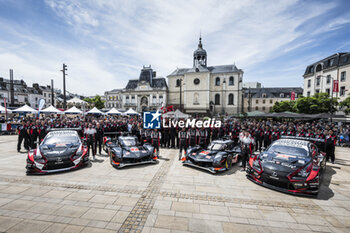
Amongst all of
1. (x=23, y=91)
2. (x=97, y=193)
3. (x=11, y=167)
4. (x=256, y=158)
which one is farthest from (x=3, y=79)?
(x=256, y=158)

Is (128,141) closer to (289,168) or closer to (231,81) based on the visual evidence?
(289,168)

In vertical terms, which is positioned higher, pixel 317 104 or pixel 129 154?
pixel 317 104

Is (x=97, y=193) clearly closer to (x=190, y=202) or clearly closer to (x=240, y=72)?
(x=190, y=202)

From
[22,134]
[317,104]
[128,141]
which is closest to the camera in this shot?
[128,141]

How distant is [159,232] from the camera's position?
3.26 metres

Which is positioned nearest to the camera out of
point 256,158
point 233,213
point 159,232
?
point 159,232

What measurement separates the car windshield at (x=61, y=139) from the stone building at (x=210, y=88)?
39.7 metres

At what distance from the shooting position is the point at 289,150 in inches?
240

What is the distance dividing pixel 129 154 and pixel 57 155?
106 inches

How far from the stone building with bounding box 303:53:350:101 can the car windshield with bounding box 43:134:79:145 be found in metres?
34.1

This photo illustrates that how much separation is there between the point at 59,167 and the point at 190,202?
5.26 metres

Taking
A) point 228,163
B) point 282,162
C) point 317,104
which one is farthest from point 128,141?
point 317,104

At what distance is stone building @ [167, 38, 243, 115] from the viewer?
45.6 meters

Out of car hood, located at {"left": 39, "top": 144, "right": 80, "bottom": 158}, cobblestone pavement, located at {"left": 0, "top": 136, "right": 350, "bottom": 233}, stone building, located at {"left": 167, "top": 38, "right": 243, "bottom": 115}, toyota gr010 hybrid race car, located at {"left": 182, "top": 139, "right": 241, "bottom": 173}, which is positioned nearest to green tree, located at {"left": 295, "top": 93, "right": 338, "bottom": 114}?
stone building, located at {"left": 167, "top": 38, "right": 243, "bottom": 115}
